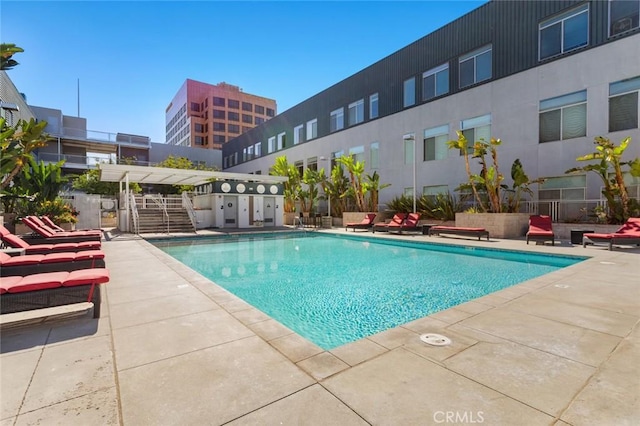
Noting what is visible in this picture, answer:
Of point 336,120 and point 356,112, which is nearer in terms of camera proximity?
point 356,112

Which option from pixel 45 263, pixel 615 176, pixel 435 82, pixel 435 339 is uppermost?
pixel 435 82

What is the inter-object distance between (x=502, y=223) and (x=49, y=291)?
51.4ft

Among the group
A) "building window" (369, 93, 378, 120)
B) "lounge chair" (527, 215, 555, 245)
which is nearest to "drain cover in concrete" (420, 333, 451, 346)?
"lounge chair" (527, 215, 555, 245)

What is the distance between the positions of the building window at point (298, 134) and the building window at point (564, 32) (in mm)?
21198

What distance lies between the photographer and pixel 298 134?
110 ft

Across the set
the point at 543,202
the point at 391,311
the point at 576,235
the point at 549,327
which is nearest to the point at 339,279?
the point at 391,311

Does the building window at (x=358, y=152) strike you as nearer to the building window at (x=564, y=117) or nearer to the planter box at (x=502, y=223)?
the planter box at (x=502, y=223)

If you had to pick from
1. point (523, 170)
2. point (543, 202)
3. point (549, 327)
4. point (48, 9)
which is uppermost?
point (48, 9)

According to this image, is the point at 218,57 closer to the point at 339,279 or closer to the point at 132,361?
the point at 339,279

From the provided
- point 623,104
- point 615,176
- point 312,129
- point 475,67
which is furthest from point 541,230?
point 312,129

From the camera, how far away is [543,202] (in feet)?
50.6

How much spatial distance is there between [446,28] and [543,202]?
11.8 metres

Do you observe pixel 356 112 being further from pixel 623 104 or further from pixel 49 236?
pixel 49 236

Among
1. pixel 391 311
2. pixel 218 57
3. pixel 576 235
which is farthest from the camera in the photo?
pixel 218 57
